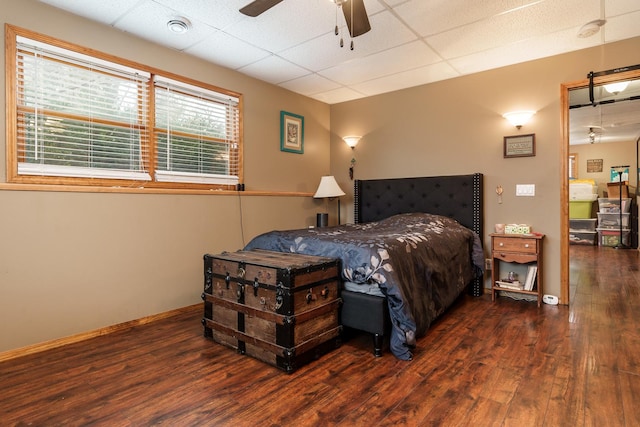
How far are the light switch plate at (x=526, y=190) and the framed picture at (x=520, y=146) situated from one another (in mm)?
318

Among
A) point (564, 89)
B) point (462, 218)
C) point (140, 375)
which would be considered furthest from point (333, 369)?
point (564, 89)

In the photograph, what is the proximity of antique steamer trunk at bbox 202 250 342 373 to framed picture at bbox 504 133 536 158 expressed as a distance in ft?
8.09

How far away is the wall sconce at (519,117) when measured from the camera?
3.46 metres

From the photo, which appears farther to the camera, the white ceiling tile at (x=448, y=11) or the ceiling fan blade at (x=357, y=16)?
the white ceiling tile at (x=448, y=11)

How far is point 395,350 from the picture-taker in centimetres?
219

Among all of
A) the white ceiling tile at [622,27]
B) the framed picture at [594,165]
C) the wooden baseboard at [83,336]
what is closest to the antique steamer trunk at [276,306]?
the wooden baseboard at [83,336]

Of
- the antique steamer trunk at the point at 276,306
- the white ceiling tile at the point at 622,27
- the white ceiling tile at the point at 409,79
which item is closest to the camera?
the antique steamer trunk at the point at 276,306

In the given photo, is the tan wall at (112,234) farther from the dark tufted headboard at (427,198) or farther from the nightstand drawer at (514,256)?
the nightstand drawer at (514,256)

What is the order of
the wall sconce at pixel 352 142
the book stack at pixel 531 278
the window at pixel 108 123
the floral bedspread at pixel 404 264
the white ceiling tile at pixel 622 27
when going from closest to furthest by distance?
the floral bedspread at pixel 404 264, the window at pixel 108 123, the white ceiling tile at pixel 622 27, the book stack at pixel 531 278, the wall sconce at pixel 352 142

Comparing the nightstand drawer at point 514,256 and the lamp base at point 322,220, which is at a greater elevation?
the lamp base at point 322,220

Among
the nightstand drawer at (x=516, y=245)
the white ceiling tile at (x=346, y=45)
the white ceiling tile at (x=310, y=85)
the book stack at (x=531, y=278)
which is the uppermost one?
the white ceiling tile at (x=310, y=85)

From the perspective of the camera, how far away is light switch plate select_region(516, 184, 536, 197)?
3.50 meters

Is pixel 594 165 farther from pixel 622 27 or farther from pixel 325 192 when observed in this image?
pixel 325 192

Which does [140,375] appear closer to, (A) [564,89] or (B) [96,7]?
(B) [96,7]
